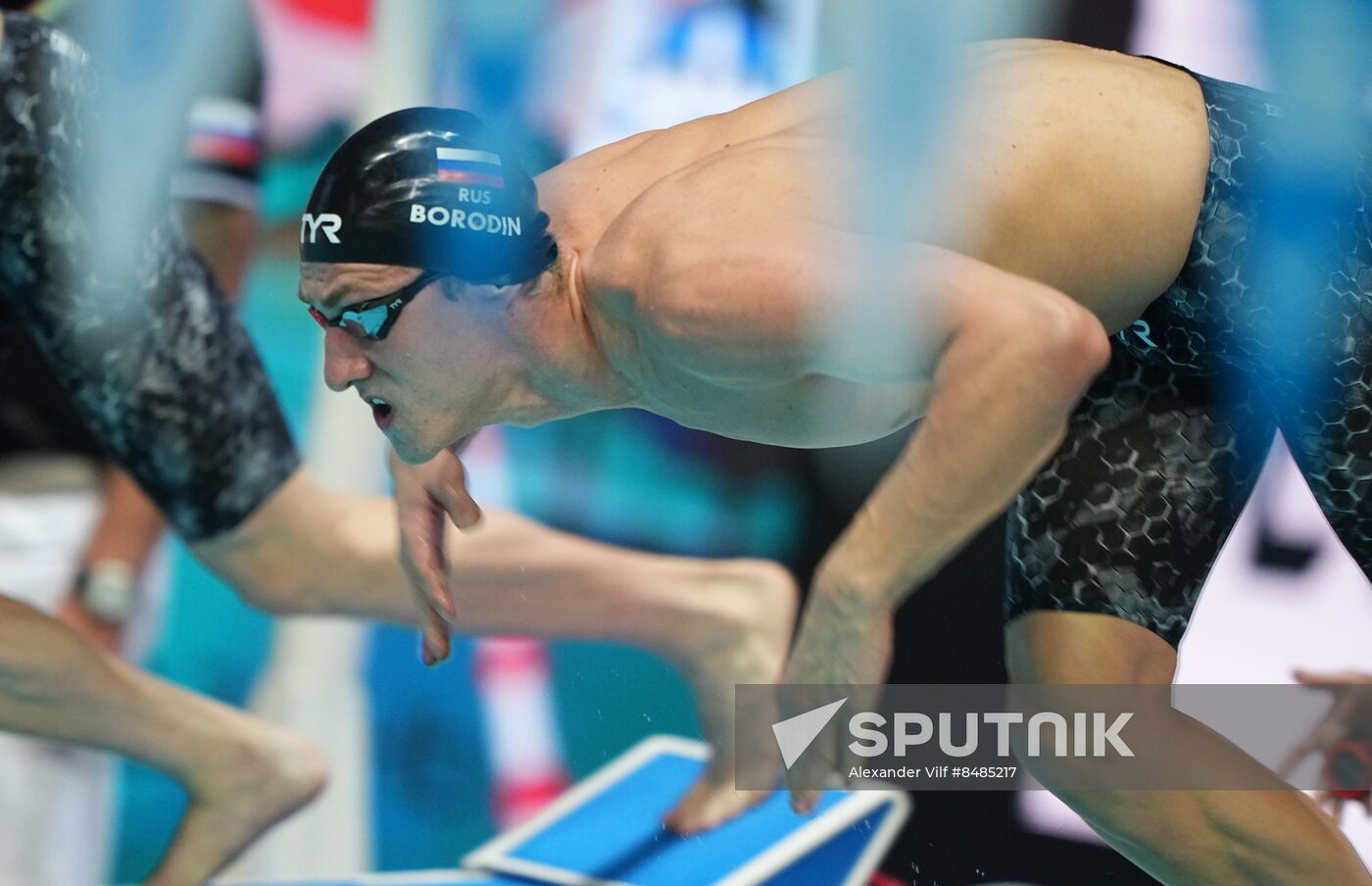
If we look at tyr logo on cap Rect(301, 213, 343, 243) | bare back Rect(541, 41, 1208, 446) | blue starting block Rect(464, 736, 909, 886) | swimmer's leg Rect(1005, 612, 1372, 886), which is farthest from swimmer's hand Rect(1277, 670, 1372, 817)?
tyr logo on cap Rect(301, 213, 343, 243)

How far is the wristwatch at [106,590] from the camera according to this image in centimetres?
316

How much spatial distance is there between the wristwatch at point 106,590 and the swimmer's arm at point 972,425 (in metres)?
2.00

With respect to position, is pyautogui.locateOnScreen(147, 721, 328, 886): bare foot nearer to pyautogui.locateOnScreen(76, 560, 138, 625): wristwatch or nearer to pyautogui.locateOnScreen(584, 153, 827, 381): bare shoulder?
pyautogui.locateOnScreen(76, 560, 138, 625): wristwatch

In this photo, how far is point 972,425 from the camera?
1532mm

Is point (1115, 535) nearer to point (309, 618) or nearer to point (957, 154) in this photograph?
point (957, 154)

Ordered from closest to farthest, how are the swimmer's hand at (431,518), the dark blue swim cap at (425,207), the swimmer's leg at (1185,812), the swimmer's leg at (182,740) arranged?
the dark blue swim cap at (425,207) → the swimmer's leg at (1185,812) → the swimmer's hand at (431,518) → the swimmer's leg at (182,740)

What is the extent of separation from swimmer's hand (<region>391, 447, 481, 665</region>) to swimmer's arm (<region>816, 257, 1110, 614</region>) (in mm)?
723

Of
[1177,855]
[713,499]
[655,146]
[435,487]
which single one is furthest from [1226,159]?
[713,499]

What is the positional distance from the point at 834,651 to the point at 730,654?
1.39 meters

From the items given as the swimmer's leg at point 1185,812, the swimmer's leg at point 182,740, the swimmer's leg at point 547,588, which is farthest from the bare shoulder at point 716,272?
the swimmer's leg at point 182,740

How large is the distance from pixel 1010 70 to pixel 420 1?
168 centimetres

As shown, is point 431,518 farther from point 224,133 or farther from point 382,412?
point 224,133

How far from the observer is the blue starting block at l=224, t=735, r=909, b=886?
291cm

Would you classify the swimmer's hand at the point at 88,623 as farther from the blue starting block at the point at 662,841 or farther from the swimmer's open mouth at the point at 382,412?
the swimmer's open mouth at the point at 382,412
